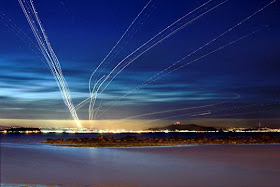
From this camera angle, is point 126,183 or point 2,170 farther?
point 2,170

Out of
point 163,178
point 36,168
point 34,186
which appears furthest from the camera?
point 36,168

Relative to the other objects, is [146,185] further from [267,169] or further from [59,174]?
[267,169]

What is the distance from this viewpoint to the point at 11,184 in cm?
1622

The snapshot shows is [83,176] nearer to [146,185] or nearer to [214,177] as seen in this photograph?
[146,185]

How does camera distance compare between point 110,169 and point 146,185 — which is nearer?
point 146,185

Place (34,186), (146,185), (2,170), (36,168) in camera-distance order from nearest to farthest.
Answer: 1. (34,186)
2. (146,185)
3. (2,170)
4. (36,168)

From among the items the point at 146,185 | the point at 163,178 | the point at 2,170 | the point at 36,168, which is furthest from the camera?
the point at 36,168

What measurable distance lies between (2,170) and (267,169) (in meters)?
13.7

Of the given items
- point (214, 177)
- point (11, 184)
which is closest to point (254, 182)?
point (214, 177)

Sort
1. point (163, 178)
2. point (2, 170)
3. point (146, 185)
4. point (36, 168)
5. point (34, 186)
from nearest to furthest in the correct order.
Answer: point (34, 186)
point (146, 185)
point (163, 178)
point (2, 170)
point (36, 168)

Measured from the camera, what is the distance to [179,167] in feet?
77.7

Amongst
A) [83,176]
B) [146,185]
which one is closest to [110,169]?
[83,176]

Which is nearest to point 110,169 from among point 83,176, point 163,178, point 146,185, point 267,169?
point 83,176

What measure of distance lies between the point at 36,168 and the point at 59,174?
339cm
